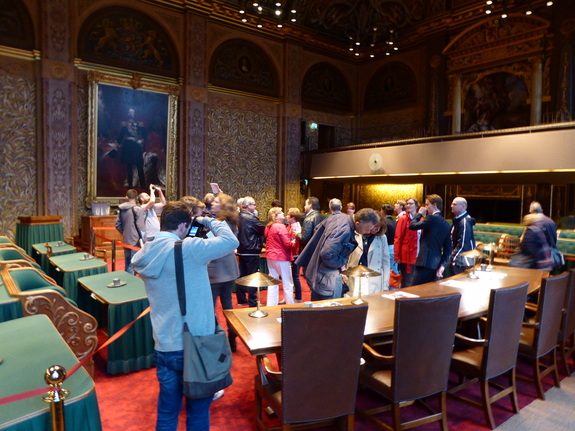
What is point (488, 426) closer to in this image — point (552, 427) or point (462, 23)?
point (552, 427)

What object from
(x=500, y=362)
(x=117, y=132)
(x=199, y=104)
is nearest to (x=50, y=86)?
(x=117, y=132)

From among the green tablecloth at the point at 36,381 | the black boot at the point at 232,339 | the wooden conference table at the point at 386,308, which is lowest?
the black boot at the point at 232,339

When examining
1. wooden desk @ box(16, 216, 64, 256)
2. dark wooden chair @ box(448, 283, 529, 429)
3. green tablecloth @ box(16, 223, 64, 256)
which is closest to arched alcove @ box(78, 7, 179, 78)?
wooden desk @ box(16, 216, 64, 256)

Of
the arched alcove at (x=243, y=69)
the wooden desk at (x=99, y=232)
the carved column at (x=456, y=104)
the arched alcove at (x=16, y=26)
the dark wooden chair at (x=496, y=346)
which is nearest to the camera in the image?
the dark wooden chair at (x=496, y=346)

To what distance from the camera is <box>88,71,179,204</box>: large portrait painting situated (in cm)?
995

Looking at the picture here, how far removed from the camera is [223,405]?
2.94m

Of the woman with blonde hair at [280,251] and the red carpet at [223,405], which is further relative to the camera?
the woman with blonde hair at [280,251]

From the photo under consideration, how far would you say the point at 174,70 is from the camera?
11336 mm

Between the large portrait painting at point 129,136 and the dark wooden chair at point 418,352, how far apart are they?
9.46 m

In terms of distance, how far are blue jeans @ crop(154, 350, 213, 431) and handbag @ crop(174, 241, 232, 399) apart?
4.8 inches

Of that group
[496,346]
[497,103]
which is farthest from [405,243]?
[497,103]

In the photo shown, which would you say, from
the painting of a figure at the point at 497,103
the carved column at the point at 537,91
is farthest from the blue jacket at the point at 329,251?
the painting of a figure at the point at 497,103

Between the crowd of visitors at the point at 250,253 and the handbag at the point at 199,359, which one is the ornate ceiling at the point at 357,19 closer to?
the crowd of visitors at the point at 250,253

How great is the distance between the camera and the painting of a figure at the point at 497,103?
11.4 m
